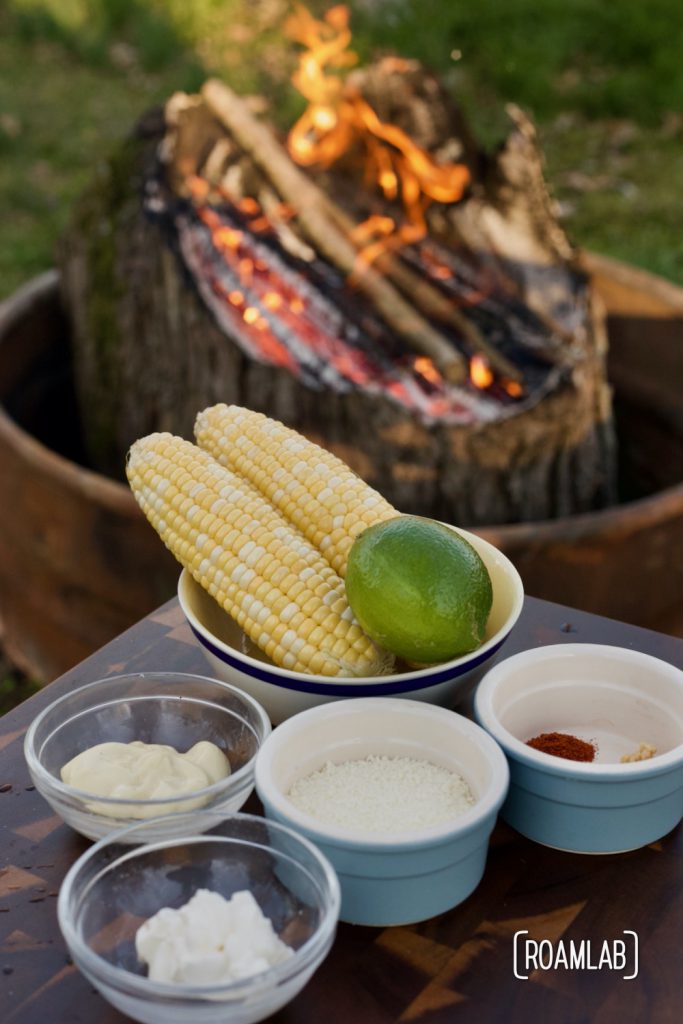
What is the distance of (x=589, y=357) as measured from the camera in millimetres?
2764

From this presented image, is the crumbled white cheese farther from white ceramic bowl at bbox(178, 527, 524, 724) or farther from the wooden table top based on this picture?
white ceramic bowl at bbox(178, 527, 524, 724)

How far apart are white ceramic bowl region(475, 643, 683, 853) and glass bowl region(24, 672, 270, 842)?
250mm

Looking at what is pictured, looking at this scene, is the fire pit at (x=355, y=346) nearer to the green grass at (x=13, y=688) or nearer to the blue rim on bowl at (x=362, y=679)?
the green grass at (x=13, y=688)

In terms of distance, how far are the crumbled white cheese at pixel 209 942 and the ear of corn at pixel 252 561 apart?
33 centimetres

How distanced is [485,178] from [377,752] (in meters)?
2.06

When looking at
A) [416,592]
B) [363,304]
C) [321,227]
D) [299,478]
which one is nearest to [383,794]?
[416,592]

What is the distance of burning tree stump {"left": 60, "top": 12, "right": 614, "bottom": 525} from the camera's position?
2.64 m

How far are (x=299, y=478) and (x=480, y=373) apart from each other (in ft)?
4.06

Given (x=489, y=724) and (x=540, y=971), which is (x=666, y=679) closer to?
(x=489, y=724)

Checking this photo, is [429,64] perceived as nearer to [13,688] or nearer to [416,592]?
[13,688]

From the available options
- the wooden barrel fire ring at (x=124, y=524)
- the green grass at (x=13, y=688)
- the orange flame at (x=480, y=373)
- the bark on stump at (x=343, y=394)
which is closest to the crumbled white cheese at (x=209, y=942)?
the wooden barrel fire ring at (x=124, y=524)

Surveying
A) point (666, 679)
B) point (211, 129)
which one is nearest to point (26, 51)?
point (211, 129)

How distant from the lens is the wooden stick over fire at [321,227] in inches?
109

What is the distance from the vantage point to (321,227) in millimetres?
2949
